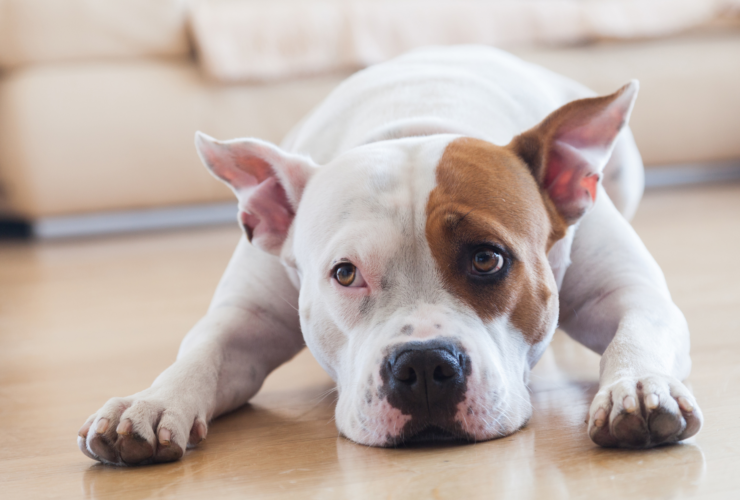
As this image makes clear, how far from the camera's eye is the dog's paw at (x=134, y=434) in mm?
1409

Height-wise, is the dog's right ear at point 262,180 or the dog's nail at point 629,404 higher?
the dog's right ear at point 262,180

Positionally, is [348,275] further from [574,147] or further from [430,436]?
[574,147]

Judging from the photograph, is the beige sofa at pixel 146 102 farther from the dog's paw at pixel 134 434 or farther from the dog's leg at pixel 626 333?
the dog's paw at pixel 134 434

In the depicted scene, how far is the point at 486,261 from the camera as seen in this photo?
1.49 meters

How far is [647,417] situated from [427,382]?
336 mm

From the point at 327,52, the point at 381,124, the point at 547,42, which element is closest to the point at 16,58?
the point at 327,52

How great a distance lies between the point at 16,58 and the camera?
526 centimetres

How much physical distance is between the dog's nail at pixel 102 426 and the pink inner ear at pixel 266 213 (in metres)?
0.61

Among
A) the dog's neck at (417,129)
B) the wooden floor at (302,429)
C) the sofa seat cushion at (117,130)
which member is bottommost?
the sofa seat cushion at (117,130)

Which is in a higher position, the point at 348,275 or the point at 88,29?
the point at 348,275

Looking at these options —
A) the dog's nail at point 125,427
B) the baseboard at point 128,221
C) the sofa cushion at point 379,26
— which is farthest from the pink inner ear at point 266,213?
the baseboard at point 128,221

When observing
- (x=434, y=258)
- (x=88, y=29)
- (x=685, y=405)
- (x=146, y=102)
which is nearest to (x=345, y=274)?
(x=434, y=258)

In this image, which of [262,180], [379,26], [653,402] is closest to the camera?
[653,402]

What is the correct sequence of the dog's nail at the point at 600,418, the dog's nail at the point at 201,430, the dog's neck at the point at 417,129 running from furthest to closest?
the dog's neck at the point at 417,129 < the dog's nail at the point at 201,430 < the dog's nail at the point at 600,418
